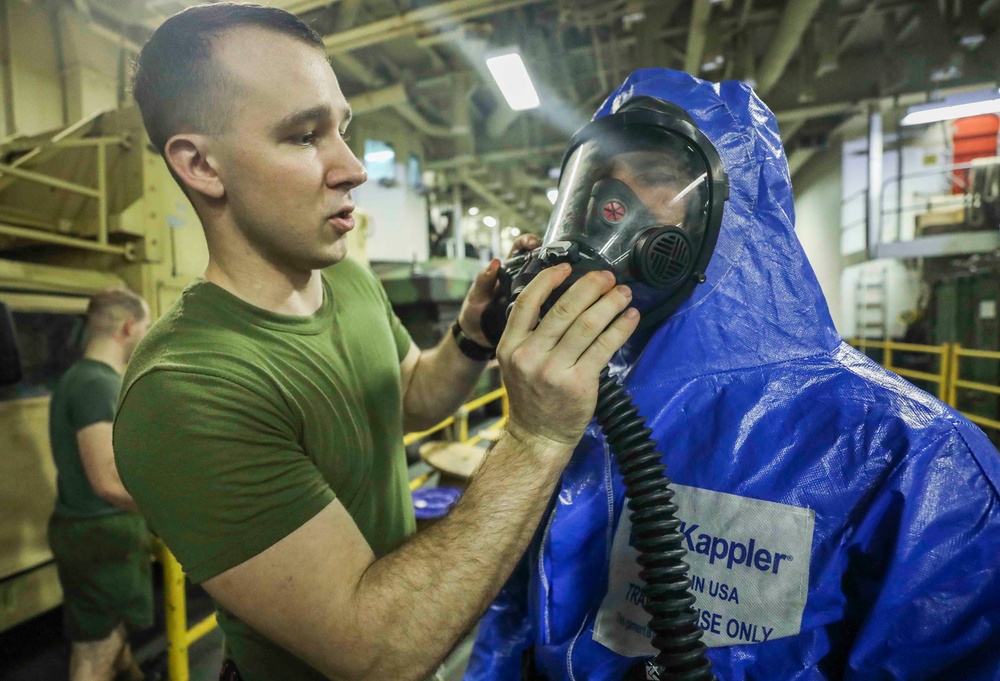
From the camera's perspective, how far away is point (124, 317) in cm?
288

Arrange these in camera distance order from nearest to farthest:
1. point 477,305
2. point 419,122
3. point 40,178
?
point 477,305 → point 40,178 → point 419,122

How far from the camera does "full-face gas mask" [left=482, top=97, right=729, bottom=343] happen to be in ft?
3.40

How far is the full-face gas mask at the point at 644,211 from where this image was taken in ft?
3.40

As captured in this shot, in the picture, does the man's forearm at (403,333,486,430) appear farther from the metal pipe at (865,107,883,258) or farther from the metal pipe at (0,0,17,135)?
the metal pipe at (865,107,883,258)

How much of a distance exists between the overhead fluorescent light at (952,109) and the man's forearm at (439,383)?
28.6ft

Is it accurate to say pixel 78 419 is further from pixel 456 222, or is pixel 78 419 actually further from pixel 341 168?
pixel 456 222

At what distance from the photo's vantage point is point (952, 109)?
23.5 ft

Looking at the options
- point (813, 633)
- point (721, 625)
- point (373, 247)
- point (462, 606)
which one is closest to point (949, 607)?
point (813, 633)

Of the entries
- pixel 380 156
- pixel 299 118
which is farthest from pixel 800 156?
pixel 299 118

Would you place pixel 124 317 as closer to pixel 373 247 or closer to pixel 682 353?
pixel 682 353

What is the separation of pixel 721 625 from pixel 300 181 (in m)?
1.22

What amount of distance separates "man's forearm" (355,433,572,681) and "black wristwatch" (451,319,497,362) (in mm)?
709

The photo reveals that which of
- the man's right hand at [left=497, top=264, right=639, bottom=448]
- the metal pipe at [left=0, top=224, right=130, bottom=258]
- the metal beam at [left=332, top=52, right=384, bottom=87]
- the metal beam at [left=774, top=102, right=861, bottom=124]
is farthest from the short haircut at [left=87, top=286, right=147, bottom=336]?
the metal beam at [left=774, top=102, right=861, bottom=124]

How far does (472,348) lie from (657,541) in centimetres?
93
